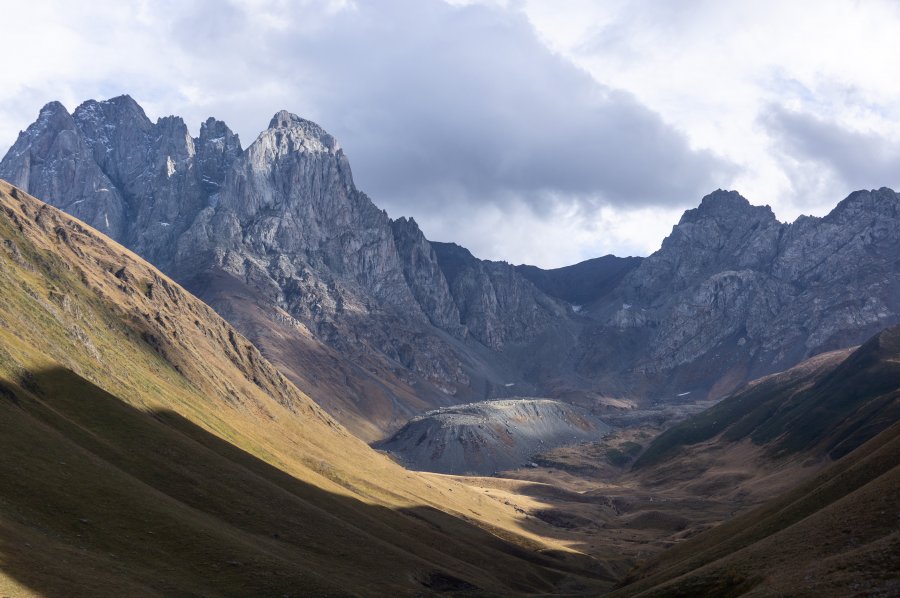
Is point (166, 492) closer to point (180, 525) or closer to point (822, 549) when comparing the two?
point (180, 525)

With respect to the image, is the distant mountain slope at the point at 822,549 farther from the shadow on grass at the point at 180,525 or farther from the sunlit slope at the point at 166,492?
the sunlit slope at the point at 166,492

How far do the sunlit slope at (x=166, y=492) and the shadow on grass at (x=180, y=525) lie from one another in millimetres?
244

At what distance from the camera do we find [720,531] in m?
110

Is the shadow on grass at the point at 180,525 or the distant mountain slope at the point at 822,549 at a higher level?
the distant mountain slope at the point at 822,549

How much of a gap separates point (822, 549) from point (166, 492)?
71.5m

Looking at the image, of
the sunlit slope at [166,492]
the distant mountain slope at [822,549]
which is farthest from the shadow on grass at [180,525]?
the distant mountain slope at [822,549]

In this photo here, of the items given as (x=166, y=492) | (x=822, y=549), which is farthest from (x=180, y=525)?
(x=822, y=549)

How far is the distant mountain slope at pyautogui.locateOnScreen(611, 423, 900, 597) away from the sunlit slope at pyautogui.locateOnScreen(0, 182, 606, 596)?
37.7 metres

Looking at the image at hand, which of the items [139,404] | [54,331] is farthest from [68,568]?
[54,331]

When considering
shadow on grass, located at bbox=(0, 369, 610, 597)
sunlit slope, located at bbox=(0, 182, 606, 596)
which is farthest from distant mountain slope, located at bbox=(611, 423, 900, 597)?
sunlit slope, located at bbox=(0, 182, 606, 596)

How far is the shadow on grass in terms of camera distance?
6819cm

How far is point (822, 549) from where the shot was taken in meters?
61.1

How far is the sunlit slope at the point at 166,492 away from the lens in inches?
2840

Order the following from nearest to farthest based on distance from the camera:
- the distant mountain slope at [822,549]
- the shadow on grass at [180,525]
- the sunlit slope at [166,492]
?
the distant mountain slope at [822,549]
the shadow on grass at [180,525]
the sunlit slope at [166,492]
